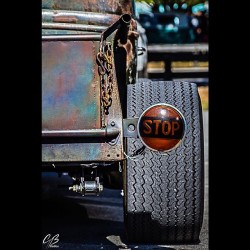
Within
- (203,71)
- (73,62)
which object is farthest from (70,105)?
(203,71)

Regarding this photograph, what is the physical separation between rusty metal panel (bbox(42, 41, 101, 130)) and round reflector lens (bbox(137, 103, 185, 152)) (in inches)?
20.5

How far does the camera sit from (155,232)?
514 cm

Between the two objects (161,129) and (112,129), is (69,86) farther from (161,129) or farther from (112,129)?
(161,129)

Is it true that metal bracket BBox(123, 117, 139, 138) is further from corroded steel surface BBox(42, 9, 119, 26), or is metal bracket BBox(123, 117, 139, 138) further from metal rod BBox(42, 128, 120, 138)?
corroded steel surface BBox(42, 9, 119, 26)

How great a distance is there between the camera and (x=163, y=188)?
201 inches

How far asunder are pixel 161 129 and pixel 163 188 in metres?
0.70

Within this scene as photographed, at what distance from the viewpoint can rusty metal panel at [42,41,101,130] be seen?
4934 millimetres

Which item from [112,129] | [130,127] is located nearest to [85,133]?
[112,129]

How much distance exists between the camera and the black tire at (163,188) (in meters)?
5.11

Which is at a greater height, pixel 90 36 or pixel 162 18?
pixel 162 18
